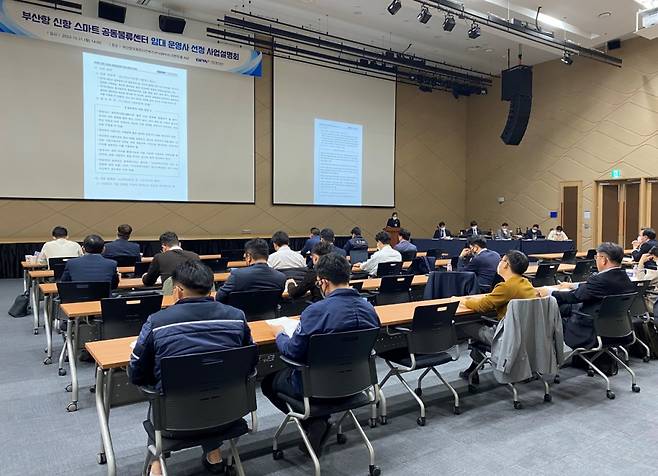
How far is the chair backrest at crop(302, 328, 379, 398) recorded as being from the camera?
2.52 metres

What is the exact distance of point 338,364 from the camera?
8.55ft

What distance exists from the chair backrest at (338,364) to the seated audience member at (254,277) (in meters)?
1.39

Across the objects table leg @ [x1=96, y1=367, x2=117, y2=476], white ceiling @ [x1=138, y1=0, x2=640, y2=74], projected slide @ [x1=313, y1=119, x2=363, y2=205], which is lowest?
table leg @ [x1=96, y1=367, x2=117, y2=476]

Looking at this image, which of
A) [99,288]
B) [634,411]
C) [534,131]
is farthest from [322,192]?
[634,411]

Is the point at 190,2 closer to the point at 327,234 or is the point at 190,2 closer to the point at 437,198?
the point at 327,234

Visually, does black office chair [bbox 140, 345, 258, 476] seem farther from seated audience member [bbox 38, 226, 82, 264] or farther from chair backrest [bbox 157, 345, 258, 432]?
seated audience member [bbox 38, 226, 82, 264]

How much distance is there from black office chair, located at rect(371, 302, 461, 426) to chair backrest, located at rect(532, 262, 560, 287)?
3267 millimetres

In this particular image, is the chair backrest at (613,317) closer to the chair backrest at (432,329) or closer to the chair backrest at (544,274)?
the chair backrest at (432,329)

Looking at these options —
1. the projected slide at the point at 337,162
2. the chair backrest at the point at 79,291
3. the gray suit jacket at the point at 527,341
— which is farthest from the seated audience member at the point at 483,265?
the projected slide at the point at 337,162

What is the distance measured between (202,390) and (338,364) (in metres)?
0.73

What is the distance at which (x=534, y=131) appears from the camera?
15094 millimetres

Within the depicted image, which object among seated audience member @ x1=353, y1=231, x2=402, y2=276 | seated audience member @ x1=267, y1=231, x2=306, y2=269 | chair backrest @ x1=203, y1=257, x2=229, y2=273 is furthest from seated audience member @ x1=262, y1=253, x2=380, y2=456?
chair backrest @ x1=203, y1=257, x2=229, y2=273

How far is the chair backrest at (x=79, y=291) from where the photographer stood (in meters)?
4.20

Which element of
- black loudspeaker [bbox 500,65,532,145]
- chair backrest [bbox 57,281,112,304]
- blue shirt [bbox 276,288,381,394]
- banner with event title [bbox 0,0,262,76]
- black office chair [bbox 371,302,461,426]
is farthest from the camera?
black loudspeaker [bbox 500,65,532,145]
